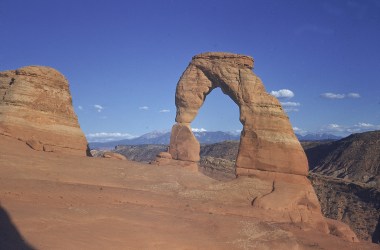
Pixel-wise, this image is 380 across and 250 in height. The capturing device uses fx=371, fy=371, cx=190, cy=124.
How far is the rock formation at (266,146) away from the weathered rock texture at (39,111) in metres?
8.61

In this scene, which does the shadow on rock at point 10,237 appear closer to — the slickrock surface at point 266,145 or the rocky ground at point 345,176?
the slickrock surface at point 266,145

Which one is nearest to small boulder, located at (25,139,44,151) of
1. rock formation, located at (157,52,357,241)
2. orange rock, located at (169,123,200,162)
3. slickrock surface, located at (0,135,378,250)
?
slickrock surface, located at (0,135,378,250)

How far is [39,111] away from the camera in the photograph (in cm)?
1955

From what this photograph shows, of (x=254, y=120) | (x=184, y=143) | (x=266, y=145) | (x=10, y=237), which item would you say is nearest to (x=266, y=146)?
(x=266, y=145)

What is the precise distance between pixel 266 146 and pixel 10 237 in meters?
14.0

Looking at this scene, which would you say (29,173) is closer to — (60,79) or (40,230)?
(40,230)

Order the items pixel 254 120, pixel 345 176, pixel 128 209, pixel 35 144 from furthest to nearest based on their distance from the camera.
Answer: pixel 345 176 < pixel 254 120 < pixel 35 144 < pixel 128 209

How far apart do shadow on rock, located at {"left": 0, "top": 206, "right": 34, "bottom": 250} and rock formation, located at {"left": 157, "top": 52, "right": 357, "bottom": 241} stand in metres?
10.6

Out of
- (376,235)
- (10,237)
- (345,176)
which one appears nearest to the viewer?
(10,237)

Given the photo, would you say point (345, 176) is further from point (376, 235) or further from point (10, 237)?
point (10, 237)

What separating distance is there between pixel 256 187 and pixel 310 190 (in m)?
2.80

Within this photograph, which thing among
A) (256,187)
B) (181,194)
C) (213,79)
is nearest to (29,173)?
(181,194)

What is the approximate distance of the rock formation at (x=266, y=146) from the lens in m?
17.1

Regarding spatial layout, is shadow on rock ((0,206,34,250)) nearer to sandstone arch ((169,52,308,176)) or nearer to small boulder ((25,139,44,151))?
small boulder ((25,139,44,151))
